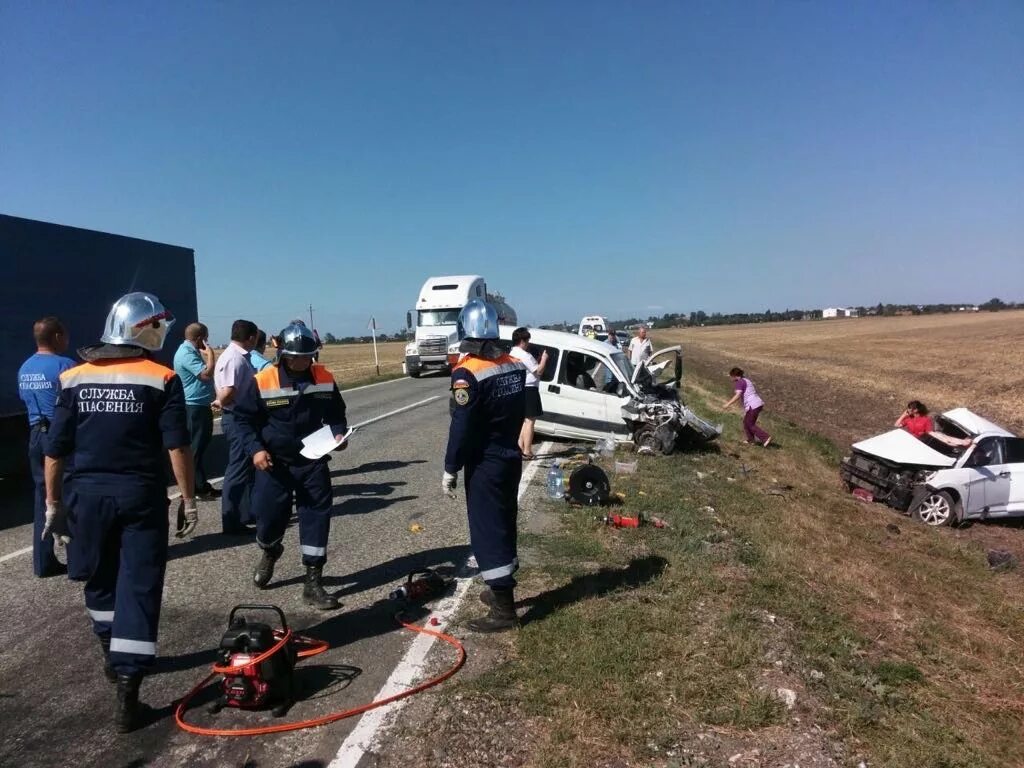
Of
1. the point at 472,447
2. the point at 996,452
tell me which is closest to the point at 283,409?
the point at 472,447

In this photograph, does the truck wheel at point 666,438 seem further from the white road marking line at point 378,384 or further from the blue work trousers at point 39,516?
the white road marking line at point 378,384

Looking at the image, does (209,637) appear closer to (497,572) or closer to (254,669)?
(254,669)

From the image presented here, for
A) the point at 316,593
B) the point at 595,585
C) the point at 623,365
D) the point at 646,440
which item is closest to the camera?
the point at 316,593

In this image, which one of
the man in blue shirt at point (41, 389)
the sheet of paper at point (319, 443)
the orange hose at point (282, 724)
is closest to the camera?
the orange hose at point (282, 724)

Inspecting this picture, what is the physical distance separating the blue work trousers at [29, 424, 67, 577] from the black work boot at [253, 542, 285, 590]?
160 cm

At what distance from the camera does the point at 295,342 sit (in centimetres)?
455

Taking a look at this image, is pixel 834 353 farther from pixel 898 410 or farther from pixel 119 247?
pixel 119 247

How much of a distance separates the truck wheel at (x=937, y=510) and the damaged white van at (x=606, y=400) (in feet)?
9.81

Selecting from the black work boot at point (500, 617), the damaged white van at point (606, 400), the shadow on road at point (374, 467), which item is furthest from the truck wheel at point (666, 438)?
the black work boot at point (500, 617)

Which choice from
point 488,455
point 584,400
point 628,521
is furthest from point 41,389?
point 584,400

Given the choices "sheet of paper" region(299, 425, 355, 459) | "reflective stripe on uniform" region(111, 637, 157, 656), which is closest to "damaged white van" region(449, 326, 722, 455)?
"sheet of paper" region(299, 425, 355, 459)

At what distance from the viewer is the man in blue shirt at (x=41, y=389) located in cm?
495

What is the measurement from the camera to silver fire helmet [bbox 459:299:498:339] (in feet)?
14.7

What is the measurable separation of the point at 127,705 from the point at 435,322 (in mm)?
23102
